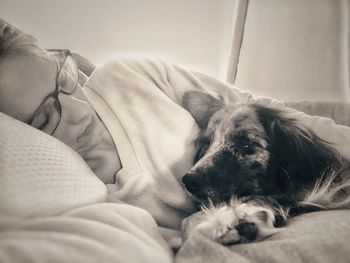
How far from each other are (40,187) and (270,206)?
16.7 inches

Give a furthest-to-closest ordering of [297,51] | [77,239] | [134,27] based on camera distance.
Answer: [134,27] → [297,51] → [77,239]

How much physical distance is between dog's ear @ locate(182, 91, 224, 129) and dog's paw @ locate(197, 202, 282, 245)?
249mm

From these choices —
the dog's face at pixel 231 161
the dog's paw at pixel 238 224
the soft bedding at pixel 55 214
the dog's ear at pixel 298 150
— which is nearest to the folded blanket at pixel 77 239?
the soft bedding at pixel 55 214

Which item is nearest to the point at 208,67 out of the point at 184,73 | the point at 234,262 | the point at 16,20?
the point at 184,73

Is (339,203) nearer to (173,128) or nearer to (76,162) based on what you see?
(173,128)

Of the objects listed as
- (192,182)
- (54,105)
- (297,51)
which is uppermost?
(297,51)

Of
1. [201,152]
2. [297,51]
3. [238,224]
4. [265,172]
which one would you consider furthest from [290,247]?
[297,51]

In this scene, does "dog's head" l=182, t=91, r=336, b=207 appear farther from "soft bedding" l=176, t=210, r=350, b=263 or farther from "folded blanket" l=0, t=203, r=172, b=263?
"folded blanket" l=0, t=203, r=172, b=263

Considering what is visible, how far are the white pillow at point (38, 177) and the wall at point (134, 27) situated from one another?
3.35ft

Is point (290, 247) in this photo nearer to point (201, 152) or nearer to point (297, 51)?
point (201, 152)

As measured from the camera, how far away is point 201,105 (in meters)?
0.79

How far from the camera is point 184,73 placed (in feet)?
2.78

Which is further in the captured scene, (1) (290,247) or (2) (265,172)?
(2) (265,172)

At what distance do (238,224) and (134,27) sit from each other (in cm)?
125
